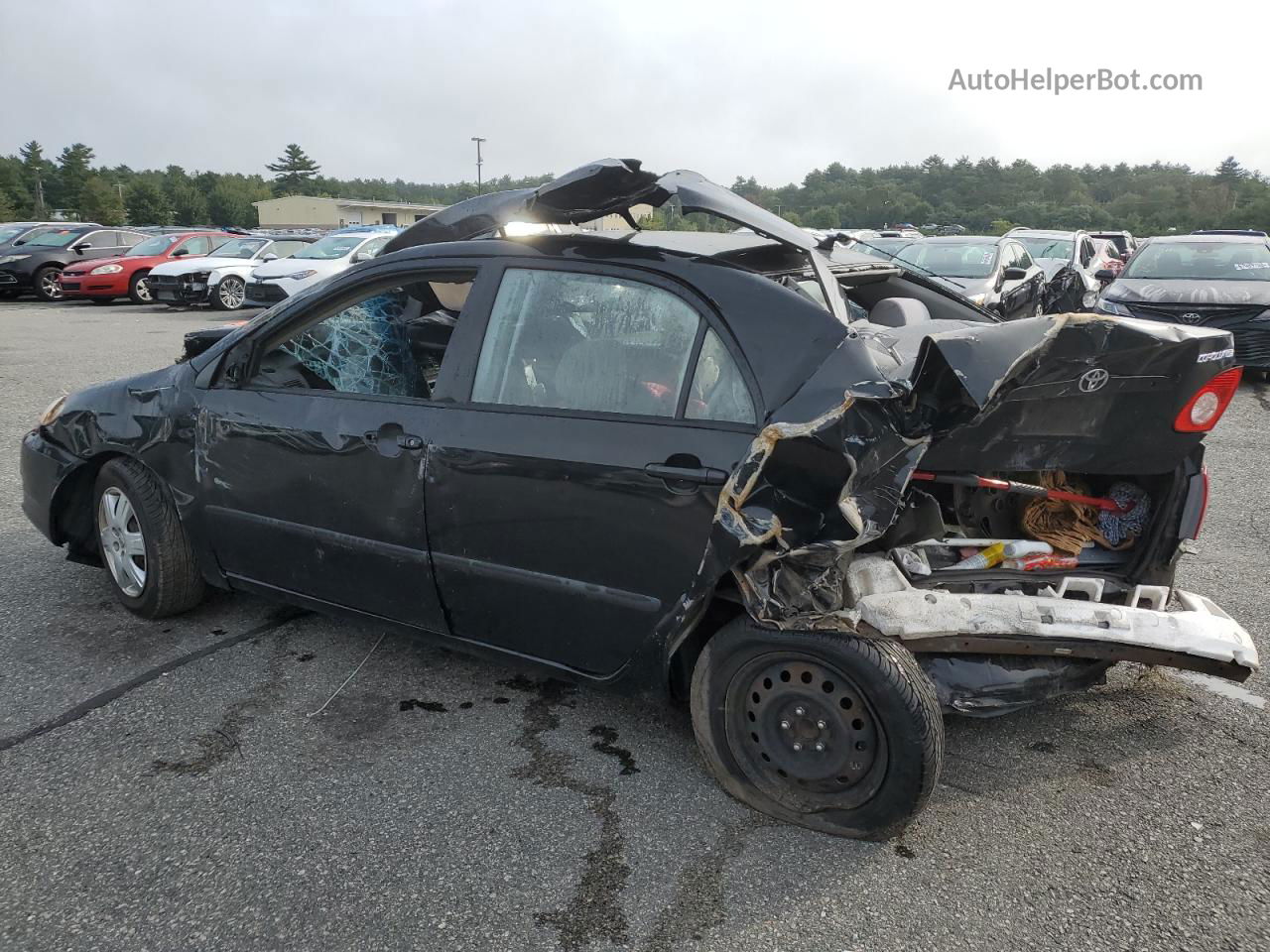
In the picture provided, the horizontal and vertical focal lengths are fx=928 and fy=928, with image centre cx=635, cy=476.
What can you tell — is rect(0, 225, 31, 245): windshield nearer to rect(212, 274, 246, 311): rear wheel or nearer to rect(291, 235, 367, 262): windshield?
rect(212, 274, 246, 311): rear wheel

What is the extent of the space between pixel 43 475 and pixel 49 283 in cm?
1983

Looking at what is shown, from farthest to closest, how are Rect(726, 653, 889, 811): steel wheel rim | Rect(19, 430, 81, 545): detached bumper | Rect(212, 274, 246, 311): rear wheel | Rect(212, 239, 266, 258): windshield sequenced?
1. Rect(212, 239, 266, 258): windshield
2. Rect(212, 274, 246, 311): rear wheel
3. Rect(19, 430, 81, 545): detached bumper
4. Rect(726, 653, 889, 811): steel wheel rim

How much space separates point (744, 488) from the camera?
240cm

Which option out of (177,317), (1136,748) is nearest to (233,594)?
(1136,748)

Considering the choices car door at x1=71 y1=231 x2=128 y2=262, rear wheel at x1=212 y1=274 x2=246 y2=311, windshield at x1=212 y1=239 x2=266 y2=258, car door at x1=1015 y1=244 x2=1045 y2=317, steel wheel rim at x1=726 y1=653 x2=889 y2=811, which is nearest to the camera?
steel wheel rim at x1=726 y1=653 x2=889 y2=811

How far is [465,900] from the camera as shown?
2.31 metres

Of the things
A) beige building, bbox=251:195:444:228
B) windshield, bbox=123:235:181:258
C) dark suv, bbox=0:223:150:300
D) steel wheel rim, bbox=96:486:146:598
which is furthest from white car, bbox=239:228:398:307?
beige building, bbox=251:195:444:228

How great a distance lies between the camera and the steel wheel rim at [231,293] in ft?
60.0

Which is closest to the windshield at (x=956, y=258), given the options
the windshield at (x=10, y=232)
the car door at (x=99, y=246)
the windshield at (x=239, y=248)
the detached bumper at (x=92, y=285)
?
the windshield at (x=239, y=248)

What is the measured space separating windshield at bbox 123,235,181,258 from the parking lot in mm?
19012

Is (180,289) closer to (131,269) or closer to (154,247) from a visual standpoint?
(131,269)

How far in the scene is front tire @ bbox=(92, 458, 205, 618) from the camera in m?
3.74

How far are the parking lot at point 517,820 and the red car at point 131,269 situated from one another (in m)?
18.1

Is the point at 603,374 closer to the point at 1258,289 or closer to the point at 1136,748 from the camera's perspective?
the point at 1136,748
